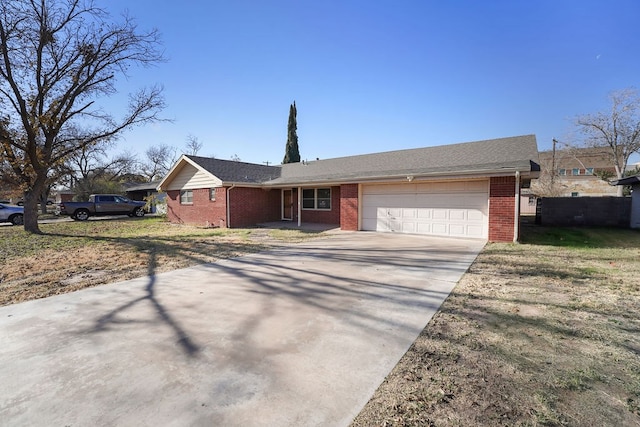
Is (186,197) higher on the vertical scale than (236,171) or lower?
lower

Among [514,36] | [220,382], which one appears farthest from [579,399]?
[514,36]

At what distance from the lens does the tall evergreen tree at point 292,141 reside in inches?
1423

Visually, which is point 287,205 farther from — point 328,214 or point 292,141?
point 292,141

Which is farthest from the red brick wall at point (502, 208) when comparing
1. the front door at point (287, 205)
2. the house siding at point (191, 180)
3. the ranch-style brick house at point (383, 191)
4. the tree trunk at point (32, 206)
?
the tree trunk at point (32, 206)

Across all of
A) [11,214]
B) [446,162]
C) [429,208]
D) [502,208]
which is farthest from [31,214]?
[502,208]

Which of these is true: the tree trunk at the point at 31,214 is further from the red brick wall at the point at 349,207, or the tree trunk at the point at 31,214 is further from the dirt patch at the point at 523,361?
the dirt patch at the point at 523,361

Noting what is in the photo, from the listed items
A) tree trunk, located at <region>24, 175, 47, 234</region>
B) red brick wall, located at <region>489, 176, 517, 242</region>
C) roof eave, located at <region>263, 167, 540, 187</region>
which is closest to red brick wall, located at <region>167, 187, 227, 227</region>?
roof eave, located at <region>263, 167, 540, 187</region>

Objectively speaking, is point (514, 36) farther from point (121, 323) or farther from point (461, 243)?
point (121, 323)

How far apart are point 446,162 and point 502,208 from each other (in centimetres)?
320

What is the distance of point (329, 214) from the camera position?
16.0 m

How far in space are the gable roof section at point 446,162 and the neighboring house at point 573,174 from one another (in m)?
16.5

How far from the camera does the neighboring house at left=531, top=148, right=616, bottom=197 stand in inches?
1128

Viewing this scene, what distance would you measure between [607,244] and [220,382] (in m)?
13.0

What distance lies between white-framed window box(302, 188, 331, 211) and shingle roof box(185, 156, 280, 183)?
2.52 metres
